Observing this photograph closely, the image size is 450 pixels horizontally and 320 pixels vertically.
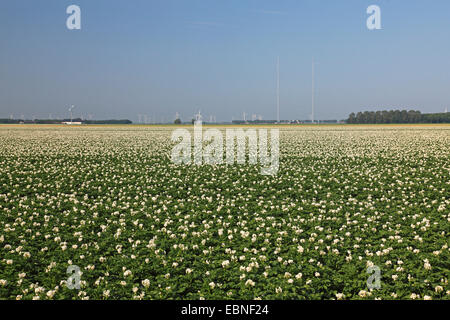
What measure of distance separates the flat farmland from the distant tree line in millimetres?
147057

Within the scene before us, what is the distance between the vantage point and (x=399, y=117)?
Result: 14688 centimetres

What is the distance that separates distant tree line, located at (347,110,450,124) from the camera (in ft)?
464

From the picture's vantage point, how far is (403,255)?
651 cm

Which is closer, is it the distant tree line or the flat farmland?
the flat farmland

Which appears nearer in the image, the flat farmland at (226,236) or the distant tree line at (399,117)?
the flat farmland at (226,236)

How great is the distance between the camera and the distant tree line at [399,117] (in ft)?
464

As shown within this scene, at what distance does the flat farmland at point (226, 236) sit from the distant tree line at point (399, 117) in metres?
147

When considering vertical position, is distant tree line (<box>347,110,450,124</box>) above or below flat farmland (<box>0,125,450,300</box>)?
above

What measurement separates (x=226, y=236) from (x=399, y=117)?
16084 centimetres

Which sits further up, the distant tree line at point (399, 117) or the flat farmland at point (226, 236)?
the distant tree line at point (399, 117)
